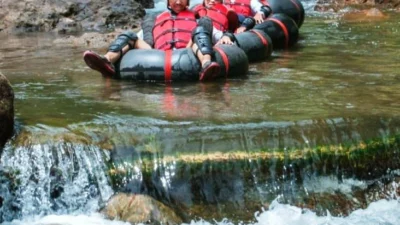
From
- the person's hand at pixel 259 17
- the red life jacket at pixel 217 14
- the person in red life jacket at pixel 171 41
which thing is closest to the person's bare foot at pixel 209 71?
the person in red life jacket at pixel 171 41

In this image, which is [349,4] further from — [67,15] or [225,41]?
[225,41]

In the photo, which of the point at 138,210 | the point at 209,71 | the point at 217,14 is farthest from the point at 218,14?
the point at 138,210

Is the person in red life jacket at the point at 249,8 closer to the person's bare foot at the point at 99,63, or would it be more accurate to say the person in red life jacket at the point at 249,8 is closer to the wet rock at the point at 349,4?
the person's bare foot at the point at 99,63

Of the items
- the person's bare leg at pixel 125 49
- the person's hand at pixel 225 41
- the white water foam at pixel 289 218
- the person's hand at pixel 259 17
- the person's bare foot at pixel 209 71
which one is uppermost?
the person's hand at pixel 259 17

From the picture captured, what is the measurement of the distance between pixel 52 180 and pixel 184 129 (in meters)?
1.00

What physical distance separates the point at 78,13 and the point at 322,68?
25.0 ft

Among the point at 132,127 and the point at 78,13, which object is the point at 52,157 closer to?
the point at 132,127

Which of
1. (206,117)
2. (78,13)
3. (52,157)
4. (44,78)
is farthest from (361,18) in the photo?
(52,157)

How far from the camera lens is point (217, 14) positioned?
8.08 m

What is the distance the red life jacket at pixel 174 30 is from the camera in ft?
24.0

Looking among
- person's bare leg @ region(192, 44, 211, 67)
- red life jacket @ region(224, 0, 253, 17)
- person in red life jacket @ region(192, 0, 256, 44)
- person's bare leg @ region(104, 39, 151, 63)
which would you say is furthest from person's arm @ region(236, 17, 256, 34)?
person's bare leg @ region(192, 44, 211, 67)

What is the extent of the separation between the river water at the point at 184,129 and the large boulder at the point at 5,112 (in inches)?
2.9

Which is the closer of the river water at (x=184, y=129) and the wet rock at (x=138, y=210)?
the wet rock at (x=138, y=210)

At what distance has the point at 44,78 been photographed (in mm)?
7199
